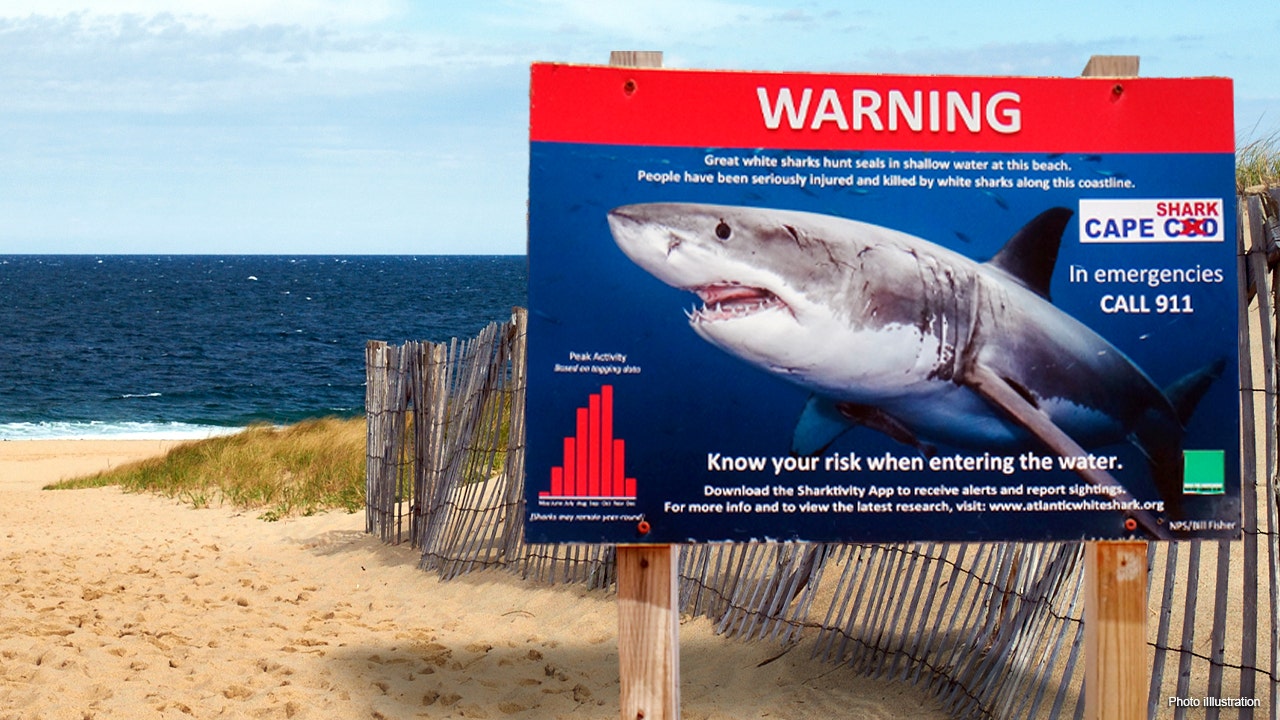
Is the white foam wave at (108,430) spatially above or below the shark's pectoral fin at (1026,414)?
below

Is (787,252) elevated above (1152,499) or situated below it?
above

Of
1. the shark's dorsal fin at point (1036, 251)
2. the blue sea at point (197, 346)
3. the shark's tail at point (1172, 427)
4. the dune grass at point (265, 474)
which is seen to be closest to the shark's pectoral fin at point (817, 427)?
the shark's dorsal fin at point (1036, 251)

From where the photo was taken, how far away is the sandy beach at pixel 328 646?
462cm

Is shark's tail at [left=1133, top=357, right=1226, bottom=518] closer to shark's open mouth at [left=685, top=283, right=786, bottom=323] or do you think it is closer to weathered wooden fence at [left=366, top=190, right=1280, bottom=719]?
weathered wooden fence at [left=366, top=190, right=1280, bottom=719]

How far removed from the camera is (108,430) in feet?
84.0

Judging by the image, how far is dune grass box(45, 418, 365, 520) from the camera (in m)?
10.1

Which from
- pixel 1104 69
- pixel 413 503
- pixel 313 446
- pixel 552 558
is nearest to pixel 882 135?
pixel 1104 69

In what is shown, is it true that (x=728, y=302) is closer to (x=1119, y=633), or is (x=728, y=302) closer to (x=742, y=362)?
(x=742, y=362)

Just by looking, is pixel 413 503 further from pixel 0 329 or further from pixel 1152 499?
pixel 0 329

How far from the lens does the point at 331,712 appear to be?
15.1 ft

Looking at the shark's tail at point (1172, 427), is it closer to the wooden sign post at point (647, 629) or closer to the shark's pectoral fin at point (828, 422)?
the shark's pectoral fin at point (828, 422)

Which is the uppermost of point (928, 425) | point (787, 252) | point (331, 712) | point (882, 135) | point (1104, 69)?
point (1104, 69)

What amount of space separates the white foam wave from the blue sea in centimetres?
4

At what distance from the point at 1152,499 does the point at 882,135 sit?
3.76ft
